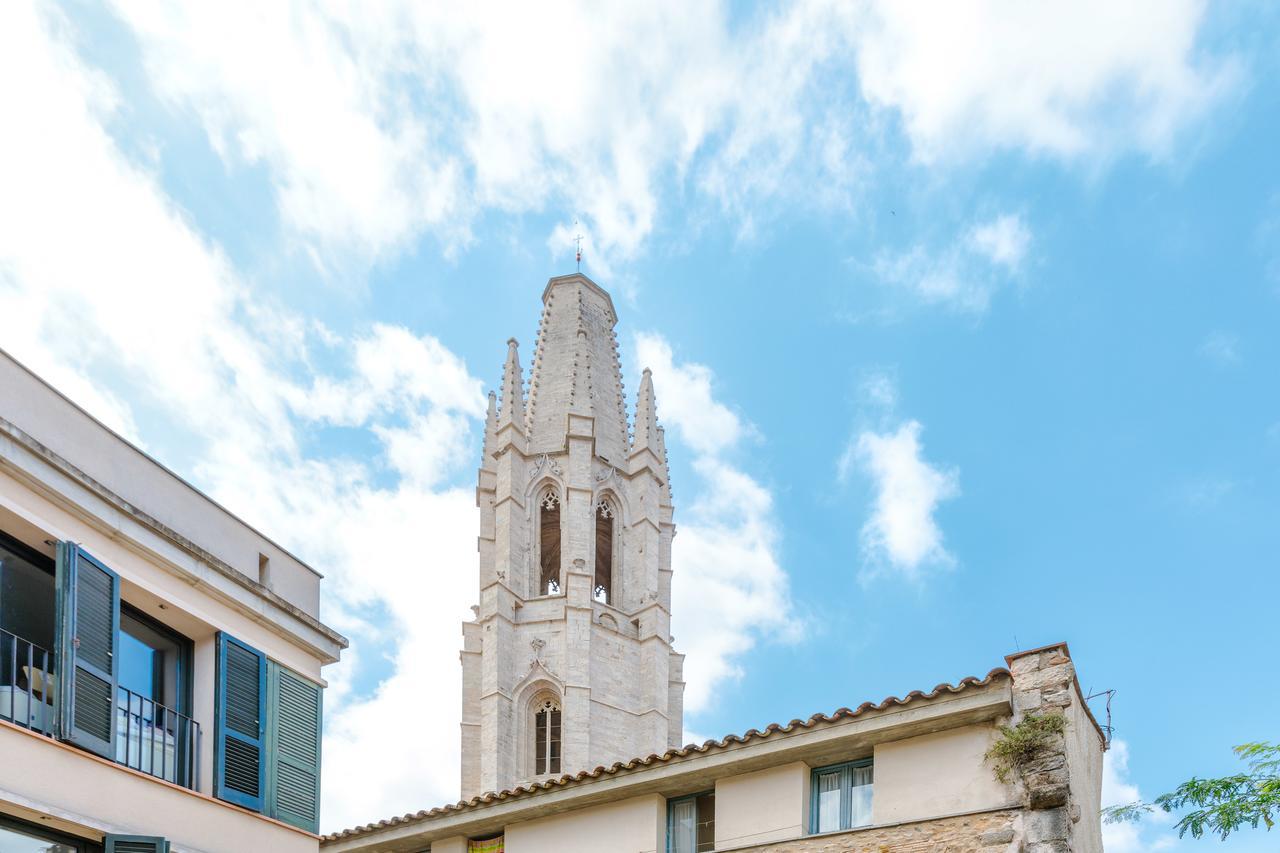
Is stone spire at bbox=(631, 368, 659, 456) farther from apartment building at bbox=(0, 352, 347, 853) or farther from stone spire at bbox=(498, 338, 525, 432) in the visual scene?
apartment building at bbox=(0, 352, 347, 853)

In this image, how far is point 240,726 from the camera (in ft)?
44.3

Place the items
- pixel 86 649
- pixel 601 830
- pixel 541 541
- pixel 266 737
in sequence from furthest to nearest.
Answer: pixel 541 541 < pixel 601 830 < pixel 266 737 < pixel 86 649

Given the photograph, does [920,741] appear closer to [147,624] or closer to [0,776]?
[147,624]

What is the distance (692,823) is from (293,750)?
219 inches

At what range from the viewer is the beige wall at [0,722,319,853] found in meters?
10.7

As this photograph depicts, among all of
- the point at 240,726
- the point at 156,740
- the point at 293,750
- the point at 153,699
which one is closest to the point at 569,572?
the point at 293,750

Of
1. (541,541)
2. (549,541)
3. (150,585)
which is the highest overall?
(549,541)

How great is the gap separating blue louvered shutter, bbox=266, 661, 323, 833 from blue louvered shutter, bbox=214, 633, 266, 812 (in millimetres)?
163

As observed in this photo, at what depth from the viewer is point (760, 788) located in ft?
54.3

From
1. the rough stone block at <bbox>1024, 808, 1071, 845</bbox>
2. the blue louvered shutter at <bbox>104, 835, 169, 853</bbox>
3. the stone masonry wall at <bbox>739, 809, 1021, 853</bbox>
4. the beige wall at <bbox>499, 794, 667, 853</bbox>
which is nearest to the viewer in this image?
the blue louvered shutter at <bbox>104, 835, 169, 853</bbox>

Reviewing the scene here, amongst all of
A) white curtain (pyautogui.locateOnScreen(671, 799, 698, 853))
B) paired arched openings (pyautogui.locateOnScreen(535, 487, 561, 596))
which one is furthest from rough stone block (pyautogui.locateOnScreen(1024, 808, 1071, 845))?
paired arched openings (pyautogui.locateOnScreen(535, 487, 561, 596))

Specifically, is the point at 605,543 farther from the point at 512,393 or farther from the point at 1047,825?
the point at 1047,825

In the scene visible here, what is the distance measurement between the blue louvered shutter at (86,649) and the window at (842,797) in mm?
8439

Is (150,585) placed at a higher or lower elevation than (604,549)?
lower
